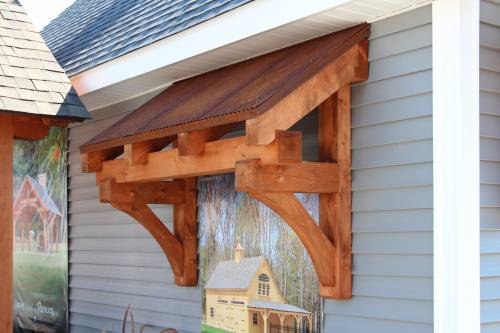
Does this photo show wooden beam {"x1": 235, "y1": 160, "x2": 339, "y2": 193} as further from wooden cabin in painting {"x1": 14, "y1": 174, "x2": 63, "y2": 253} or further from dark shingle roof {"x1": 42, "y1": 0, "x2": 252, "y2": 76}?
wooden cabin in painting {"x1": 14, "y1": 174, "x2": 63, "y2": 253}

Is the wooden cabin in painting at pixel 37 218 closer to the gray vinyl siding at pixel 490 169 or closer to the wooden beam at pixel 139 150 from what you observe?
the wooden beam at pixel 139 150

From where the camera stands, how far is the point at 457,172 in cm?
394

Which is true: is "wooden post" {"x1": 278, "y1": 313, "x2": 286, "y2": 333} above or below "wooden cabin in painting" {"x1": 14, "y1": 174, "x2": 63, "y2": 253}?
below

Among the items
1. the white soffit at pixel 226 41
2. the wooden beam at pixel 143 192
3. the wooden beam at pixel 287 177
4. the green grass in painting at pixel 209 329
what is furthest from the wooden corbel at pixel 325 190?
the wooden beam at pixel 143 192

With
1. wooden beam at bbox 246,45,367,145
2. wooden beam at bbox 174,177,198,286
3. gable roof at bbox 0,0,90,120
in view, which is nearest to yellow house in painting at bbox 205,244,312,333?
wooden beam at bbox 174,177,198,286

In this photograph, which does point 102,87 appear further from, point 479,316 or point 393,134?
point 479,316

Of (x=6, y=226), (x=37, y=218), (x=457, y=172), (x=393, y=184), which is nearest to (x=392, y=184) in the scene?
(x=393, y=184)

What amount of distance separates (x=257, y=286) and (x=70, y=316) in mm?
3379

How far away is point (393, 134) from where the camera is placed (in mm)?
4312

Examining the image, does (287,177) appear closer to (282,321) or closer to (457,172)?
(457,172)

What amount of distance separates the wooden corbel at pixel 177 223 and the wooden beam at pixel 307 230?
67.7 inches

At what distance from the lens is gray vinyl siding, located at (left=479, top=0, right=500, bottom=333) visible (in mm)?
4016

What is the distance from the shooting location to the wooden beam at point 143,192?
5.64 meters

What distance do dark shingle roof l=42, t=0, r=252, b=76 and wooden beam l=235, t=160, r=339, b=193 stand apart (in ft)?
3.70
